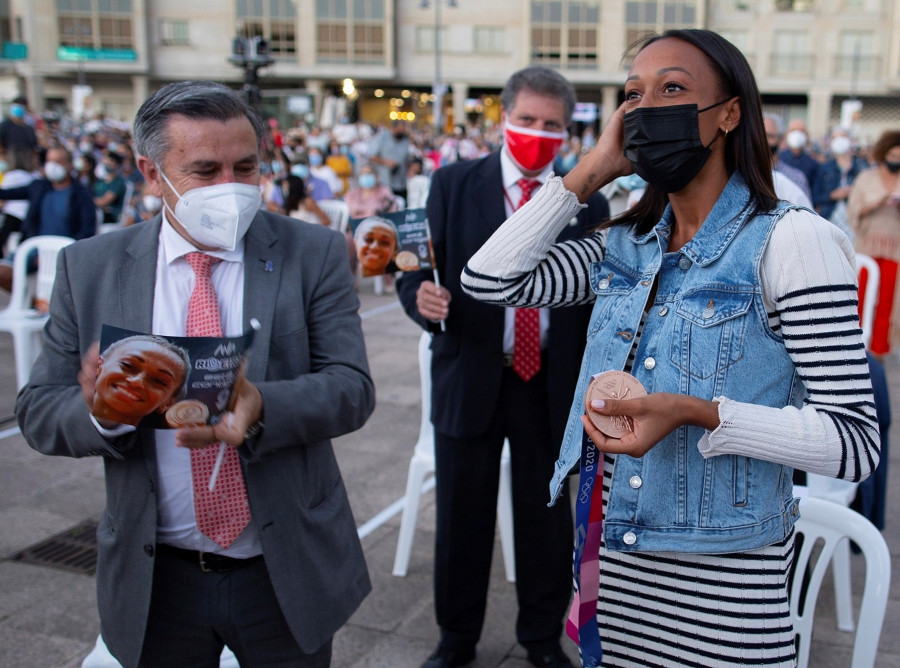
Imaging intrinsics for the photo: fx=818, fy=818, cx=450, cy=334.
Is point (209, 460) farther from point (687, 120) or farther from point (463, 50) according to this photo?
point (463, 50)

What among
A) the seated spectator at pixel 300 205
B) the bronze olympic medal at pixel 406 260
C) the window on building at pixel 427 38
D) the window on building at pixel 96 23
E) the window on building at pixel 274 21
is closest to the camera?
the bronze olympic medal at pixel 406 260

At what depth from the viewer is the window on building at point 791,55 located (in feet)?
170

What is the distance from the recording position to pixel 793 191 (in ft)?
Answer: 12.3

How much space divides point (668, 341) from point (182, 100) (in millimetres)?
1204

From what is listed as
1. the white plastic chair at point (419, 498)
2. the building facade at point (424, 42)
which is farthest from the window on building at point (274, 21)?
the white plastic chair at point (419, 498)

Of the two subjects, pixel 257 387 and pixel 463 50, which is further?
pixel 463 50

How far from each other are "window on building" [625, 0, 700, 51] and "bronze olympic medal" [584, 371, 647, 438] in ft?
178

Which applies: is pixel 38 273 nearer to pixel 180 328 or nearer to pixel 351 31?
pixel 180 328

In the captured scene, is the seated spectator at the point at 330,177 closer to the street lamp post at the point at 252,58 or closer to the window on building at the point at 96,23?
the street lamp post at the point at 252,58

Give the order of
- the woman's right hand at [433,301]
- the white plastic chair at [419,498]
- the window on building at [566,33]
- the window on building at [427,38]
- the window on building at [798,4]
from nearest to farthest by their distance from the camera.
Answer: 1. the woman's right hand at [433,301]
2. the white plastic chair at [419,498]
3. the window on building at [566,33]
4. the window on building at [427,38]
5. the window on building at [798,4]

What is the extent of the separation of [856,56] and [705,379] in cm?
5908

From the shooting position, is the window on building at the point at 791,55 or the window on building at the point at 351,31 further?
the window on building at the point at 791,55

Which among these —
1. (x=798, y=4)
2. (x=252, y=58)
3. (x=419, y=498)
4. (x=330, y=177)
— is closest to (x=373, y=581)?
(x=419, y=498)

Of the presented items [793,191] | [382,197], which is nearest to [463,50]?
[382,197]
